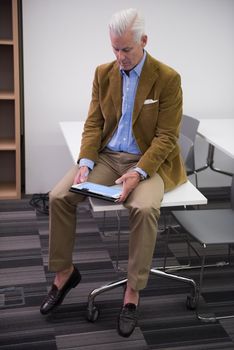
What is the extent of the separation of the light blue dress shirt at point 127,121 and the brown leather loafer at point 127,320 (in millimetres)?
658

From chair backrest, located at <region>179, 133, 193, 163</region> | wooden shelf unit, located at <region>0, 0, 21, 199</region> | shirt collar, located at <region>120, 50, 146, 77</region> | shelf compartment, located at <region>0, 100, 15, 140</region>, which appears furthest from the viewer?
shelf compartment, located at <region>0, 100, 15, 140</region>

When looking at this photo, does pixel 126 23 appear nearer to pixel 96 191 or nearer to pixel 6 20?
pixel 96 191

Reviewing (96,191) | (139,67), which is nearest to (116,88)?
(139,67)

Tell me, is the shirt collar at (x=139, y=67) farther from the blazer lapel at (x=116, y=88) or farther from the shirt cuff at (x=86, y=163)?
the shirt cuff at (x=86, y=163)

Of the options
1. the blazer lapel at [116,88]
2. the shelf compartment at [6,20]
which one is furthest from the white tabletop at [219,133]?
the shelf compartment at [6,20]

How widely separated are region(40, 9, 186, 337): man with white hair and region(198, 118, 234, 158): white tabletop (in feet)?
2.17

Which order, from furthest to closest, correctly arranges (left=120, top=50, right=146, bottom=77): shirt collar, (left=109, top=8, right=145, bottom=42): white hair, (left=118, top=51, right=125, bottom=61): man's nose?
(left=120, top=50, right=146, bottom=77): shirt collar
(left=118, top=51, right=125, bottom=61): man's nose
(left=109, top=8, right=145, bottom=42): white hair

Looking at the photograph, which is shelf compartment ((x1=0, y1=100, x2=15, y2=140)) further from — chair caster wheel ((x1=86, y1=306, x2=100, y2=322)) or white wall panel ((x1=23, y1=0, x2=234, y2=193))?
chair caster wheel ((x1=86, y1=306, x2=100, y2=322))

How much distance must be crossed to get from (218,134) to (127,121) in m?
1.22

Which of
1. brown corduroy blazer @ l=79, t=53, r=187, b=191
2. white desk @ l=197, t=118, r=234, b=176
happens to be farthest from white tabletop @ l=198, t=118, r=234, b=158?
brown corduroy blazer @ l=79, t=53, r=187, b=191

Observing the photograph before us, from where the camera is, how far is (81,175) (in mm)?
2457

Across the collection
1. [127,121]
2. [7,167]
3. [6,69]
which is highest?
[127,121]

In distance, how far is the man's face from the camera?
2.24 meters

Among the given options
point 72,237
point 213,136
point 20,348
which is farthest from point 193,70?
point 20,348
